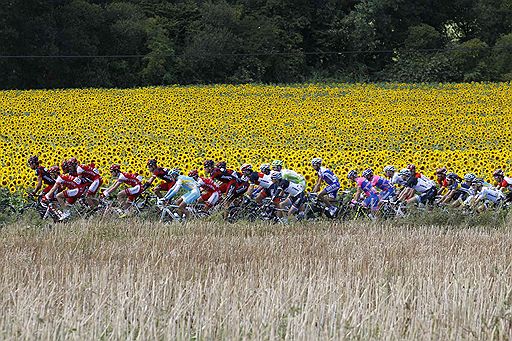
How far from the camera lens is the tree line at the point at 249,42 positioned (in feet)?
153

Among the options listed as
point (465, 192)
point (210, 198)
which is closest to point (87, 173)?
point (210, 198)

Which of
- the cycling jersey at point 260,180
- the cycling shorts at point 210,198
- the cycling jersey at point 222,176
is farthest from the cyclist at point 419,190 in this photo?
the cycling shorts at point 210,198

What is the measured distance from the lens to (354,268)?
10852 millimetres

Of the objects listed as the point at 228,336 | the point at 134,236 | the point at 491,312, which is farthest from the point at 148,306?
the point at 134,236

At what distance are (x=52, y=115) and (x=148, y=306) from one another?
2438 centimetres

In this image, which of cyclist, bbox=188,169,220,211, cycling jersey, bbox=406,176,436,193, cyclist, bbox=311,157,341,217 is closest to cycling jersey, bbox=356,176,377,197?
cyclist, bbox=311,157,341,217

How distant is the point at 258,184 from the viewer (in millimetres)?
17312

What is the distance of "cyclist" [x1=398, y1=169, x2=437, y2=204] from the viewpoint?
57.3 feet

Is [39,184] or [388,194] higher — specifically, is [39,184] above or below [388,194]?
below

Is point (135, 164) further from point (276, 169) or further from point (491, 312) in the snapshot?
point (491, 312)

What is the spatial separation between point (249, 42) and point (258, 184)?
3400 centimetres

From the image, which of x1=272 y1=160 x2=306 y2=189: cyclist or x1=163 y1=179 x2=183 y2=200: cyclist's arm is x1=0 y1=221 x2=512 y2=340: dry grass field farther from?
x1=272 y1=160 x2=306 y2=189: cyclist

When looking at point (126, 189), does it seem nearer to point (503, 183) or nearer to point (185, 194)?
point (185, 194)

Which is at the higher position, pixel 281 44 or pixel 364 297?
pixel 364 297
